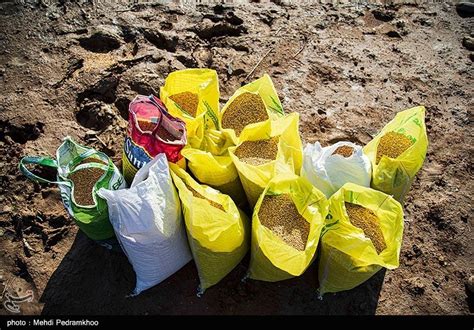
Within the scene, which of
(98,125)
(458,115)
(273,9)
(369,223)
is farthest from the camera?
(273,9)

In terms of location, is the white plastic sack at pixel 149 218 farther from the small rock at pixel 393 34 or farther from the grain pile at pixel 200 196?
the small rock at pixel 393 34

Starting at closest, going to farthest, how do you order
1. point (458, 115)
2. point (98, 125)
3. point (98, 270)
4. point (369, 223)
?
1. point (369, 223)
2. point (98, 270)
3. point (98, 125)
4. point (458, 115)

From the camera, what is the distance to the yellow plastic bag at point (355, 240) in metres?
1.90

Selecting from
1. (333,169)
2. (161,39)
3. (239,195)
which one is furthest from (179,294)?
(161,39)

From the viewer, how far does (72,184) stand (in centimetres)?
204

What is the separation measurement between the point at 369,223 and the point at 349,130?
3.10ft

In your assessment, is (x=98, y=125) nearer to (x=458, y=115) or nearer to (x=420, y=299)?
(x=420, y=299)

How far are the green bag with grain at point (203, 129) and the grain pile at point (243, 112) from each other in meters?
0.07

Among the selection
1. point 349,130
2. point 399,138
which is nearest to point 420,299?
point 399,138

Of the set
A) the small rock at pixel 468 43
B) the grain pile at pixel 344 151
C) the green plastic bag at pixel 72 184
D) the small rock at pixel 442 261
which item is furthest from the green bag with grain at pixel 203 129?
the small rock at pixel 468 43

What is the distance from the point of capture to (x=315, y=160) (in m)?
2.16

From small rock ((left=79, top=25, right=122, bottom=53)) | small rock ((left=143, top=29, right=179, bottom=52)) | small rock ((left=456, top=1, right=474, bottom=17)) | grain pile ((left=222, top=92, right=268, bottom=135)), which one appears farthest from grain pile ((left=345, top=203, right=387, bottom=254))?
small rock ((left=456, top=1, right=474, bottom=17))

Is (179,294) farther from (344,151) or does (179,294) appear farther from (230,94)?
(230,94)

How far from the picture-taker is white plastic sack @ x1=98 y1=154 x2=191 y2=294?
Answer: 1882mm
